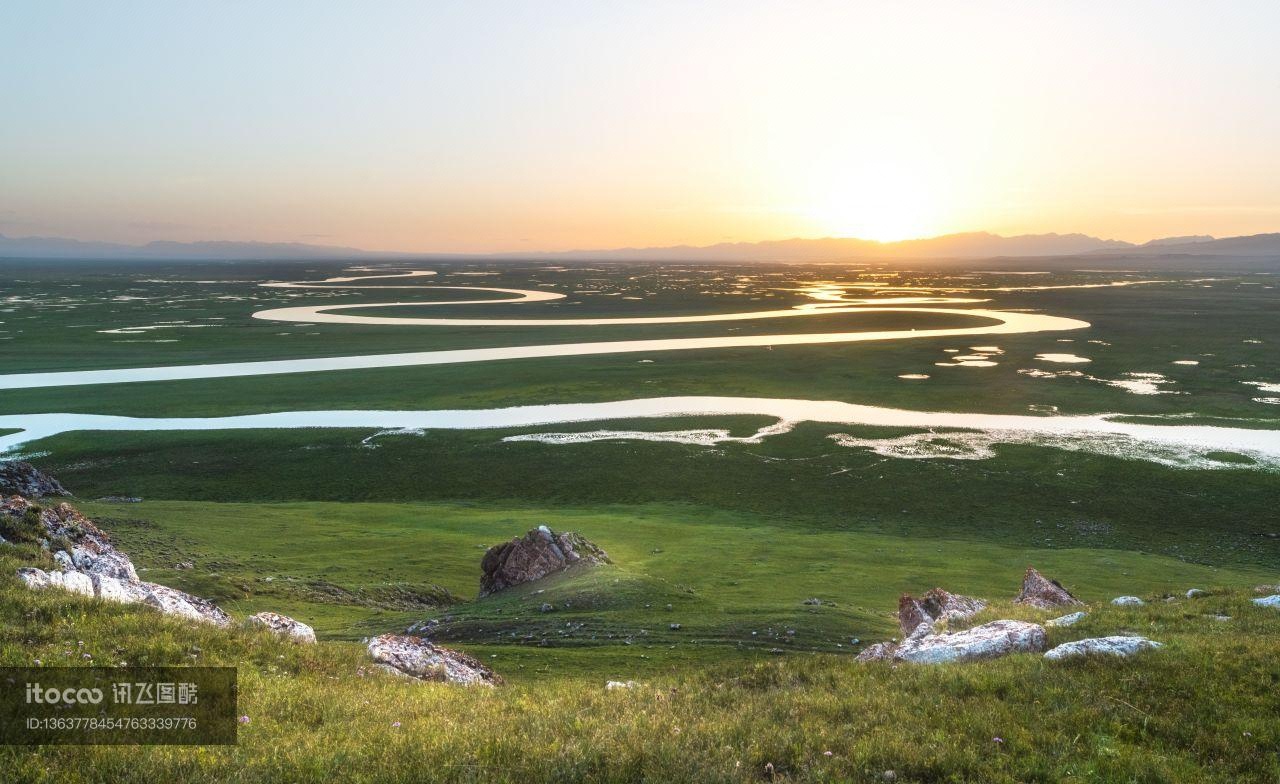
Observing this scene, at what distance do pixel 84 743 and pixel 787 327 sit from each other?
476ft

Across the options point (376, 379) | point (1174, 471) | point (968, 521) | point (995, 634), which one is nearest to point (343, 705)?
point (995, 634)

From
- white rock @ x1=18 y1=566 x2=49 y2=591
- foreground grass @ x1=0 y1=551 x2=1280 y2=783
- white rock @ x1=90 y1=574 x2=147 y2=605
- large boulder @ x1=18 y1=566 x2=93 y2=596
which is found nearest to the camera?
foreground grass @ x1=0 y1=551 x2=1280 y2=783

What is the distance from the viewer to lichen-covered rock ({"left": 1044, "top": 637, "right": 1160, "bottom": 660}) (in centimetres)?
1466

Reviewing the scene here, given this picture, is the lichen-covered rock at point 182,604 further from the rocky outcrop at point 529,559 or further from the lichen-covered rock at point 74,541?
the rocky outcrop at point 529,559

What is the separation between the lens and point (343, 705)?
12844 millimetres

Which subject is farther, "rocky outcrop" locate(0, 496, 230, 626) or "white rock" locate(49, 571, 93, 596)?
"rocky outcrop" locate(0, 496, 230, 626)

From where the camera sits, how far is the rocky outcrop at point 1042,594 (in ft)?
82.8

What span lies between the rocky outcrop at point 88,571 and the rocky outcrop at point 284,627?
750 millimetres

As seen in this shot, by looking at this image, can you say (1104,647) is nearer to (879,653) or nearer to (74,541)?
(879,653)

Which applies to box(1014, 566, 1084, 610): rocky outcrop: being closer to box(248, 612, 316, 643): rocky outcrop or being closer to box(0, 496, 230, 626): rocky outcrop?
box(248, 612, 316, 643): rocky outcrop

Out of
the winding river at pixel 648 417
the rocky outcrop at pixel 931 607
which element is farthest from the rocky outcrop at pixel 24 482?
the rocky outcrop at pixel 931 607

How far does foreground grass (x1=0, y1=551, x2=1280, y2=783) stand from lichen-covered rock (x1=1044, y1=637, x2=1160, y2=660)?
380 mm

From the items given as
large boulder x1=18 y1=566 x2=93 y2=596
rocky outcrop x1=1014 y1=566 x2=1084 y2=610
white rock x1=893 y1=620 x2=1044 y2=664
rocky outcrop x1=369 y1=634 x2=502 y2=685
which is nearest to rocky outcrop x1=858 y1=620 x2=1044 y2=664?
white rock x1=893 y1=620 x2=1044 y2=664

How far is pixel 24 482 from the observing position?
134ft
